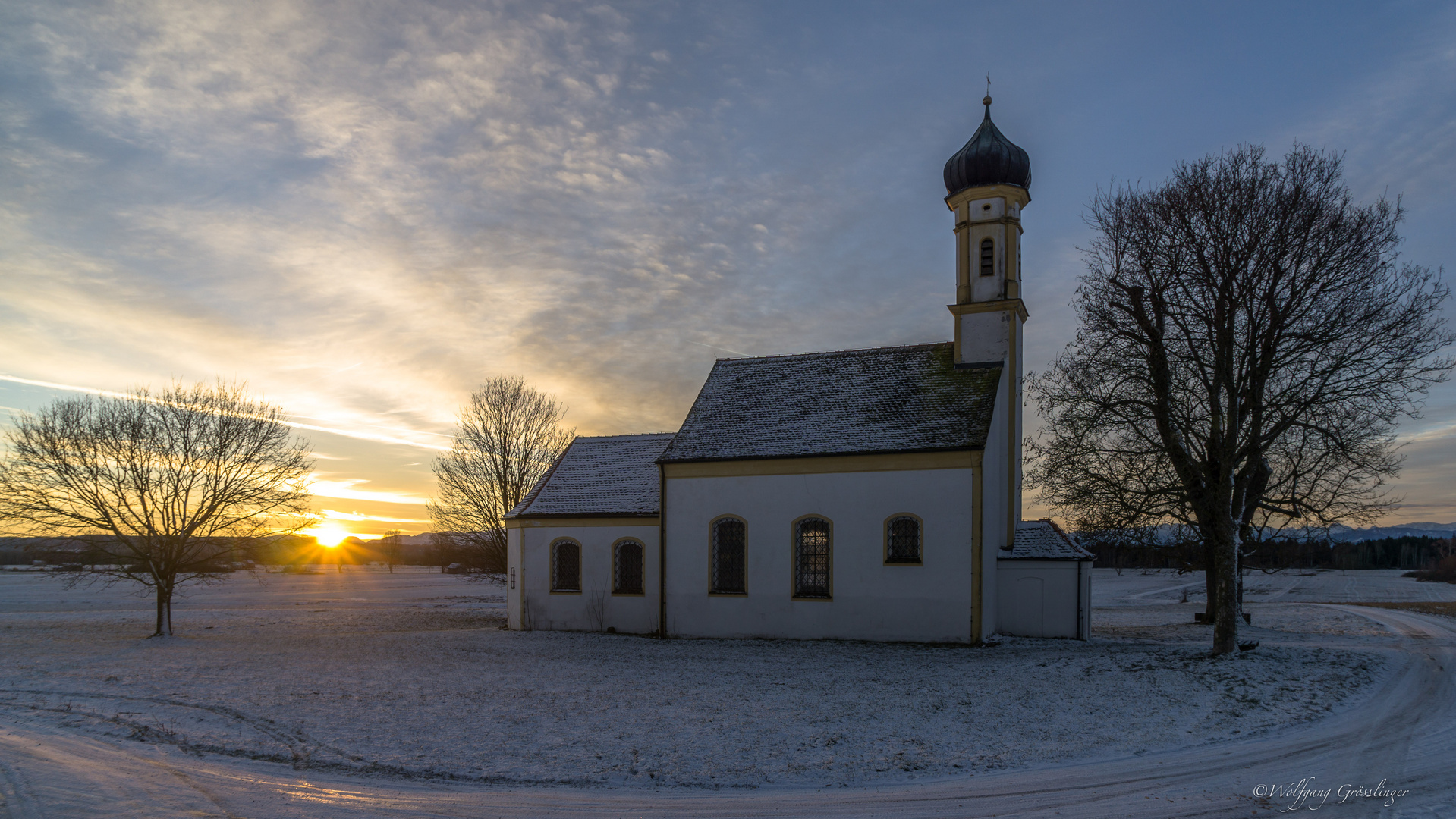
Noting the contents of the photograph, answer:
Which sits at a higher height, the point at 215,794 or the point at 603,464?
the point at 603,464

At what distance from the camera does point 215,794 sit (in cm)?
894

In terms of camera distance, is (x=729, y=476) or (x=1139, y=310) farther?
(x=729, y=476)

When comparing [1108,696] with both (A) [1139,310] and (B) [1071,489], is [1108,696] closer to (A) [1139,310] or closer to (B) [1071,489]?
(B) [1071,489]

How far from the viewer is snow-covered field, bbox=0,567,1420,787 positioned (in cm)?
1073

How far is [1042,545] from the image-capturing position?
24.8 metres

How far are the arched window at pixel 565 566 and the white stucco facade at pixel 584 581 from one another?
107 millimetres

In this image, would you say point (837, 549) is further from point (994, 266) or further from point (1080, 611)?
point (994, 266)

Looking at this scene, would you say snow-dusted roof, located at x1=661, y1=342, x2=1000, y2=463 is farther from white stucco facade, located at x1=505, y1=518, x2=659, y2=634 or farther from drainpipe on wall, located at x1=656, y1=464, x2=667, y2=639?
white stucco facade, located at x1=505, y1=518, x2=659, y2=634

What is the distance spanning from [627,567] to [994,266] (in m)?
14.7

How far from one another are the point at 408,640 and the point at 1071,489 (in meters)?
18.5

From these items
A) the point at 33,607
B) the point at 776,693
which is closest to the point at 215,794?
the point at 776,693

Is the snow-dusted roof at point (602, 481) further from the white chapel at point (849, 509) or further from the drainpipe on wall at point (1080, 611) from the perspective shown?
the drainpipe on wall at point (1080, 611)

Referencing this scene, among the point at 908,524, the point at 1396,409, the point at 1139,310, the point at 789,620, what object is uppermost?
the point at 1139,310

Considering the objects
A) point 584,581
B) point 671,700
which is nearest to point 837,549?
point 584,581
